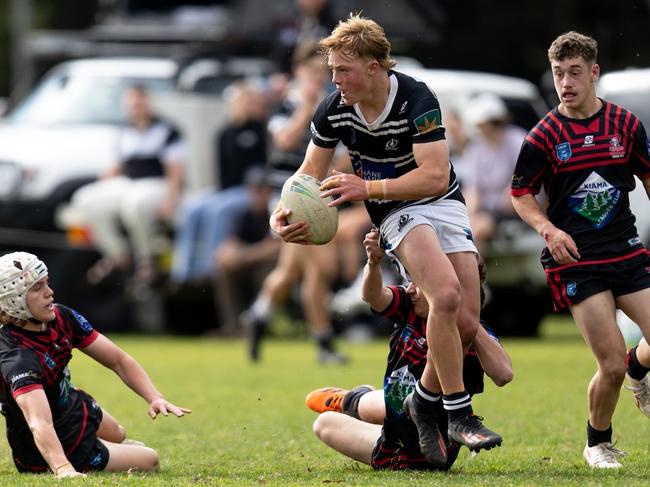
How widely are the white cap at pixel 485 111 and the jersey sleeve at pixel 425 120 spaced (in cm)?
813

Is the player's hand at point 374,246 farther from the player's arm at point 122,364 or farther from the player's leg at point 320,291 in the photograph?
the player's leg at point 320,291

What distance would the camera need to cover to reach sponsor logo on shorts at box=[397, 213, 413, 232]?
6492 millimetres

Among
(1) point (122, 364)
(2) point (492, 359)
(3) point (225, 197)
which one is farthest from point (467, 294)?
(3) point (225, 197)

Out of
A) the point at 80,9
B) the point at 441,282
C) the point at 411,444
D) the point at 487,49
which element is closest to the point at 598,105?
the point at 441,282

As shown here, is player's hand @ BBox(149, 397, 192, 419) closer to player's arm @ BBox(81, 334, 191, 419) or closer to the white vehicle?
player's arm @ BBox(81, 334, 191, 419)

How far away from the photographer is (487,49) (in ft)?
75.3

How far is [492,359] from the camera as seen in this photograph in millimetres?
6613

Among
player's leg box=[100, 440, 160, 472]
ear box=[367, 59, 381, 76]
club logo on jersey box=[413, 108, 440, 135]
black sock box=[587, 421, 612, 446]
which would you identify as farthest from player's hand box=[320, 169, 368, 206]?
black sock box=[587, 421, 612, 446]

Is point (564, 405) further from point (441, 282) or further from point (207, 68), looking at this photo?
point (207, 68)

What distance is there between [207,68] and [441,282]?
10583 millimetres

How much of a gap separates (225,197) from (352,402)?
8.39m

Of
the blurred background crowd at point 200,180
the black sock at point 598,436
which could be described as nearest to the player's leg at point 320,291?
the blurred background crowd at point 200,180

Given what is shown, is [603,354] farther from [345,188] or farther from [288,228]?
[288,228]

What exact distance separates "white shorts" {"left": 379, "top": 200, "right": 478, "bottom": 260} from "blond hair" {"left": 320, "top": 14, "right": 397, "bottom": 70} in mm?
656
